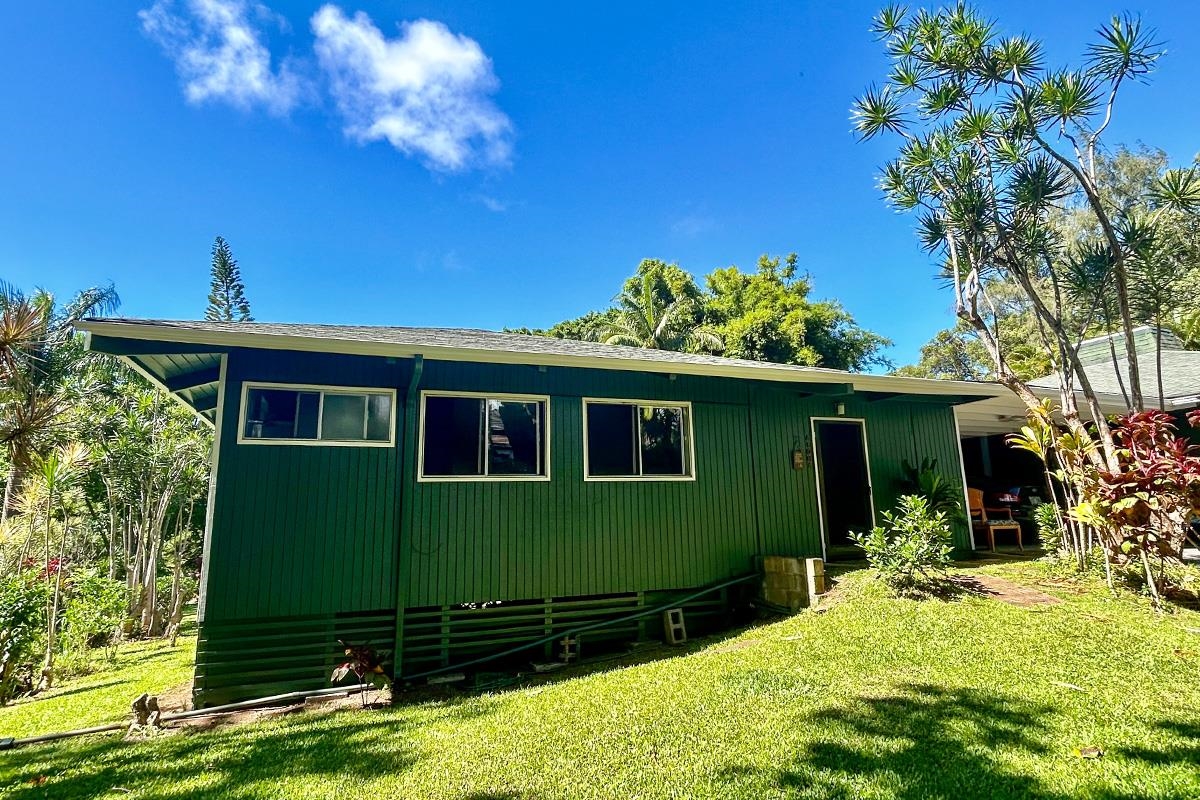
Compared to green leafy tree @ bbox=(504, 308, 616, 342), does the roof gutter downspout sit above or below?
below

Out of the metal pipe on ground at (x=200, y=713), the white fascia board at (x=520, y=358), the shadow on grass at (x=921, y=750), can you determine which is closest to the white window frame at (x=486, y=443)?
the white fascia board at (x=520, y=358)

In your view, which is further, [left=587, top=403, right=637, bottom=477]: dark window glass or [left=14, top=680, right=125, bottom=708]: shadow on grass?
[left=587, top=403, right=637, bottom=477]: dark window glass

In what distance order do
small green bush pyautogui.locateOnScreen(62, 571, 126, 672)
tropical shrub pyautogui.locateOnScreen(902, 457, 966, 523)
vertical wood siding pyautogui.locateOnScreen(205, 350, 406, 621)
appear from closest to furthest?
1. vertical wood siding pyautogui.locateOnScreen(205, 350, 406, 621)
2. small green bush pyautogui.locateOnScreen(62, 571, 126, 672)
3. tropical shrub pyautogui.locateOnScreen(902, 457, 966, 523)

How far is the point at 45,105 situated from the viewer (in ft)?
31.1

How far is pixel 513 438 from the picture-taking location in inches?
255

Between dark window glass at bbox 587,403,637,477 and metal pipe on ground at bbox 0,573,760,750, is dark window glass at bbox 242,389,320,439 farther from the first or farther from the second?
dark window glass at bbox 587,403,637,477

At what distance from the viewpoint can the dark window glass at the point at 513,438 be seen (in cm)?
638

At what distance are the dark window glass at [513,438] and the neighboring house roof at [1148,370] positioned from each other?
846cm

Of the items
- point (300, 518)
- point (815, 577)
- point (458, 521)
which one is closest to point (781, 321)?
point (815, 577)

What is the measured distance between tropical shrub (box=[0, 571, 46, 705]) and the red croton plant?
11.2 metres

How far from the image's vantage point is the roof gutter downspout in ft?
18.8

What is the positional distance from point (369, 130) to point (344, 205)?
9.57 ft

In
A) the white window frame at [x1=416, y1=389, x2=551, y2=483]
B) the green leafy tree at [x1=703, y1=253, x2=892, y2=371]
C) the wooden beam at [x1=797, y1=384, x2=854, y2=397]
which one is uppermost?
the green leafy tree at [x1=703, y1=253, x2=892, y2=371]

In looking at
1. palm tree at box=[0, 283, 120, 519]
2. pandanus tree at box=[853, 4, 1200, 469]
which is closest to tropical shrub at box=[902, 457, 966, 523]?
pandanus tree at box=[853, 4, 1200, 469]
